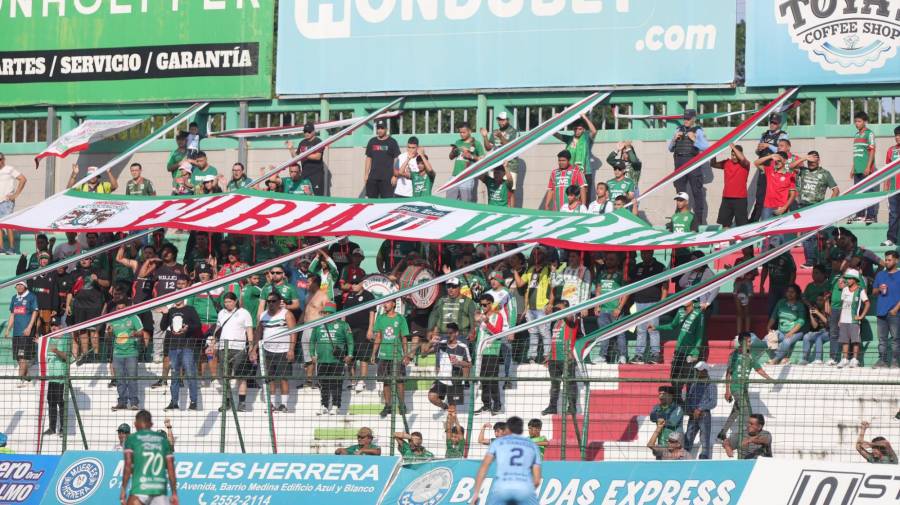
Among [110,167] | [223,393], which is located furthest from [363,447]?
[110,167]

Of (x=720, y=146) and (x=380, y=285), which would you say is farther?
(x=720, y=146)

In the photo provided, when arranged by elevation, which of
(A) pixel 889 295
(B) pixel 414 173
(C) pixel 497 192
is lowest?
(A) pixel 889 295

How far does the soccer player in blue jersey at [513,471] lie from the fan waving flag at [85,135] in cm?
1441

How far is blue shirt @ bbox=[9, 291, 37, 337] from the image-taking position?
22.5 m

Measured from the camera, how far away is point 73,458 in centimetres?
1800

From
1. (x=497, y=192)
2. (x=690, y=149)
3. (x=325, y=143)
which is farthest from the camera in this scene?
(x=325, y=143)

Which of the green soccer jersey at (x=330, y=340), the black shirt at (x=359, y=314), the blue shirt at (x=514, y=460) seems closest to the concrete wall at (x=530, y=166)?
the black shirt at (x=359, y=314)

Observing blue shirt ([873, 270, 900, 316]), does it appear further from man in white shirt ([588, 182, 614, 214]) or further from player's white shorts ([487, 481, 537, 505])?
player's white shorts ([487, 481, 537, 505])

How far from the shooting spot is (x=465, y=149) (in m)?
23.9

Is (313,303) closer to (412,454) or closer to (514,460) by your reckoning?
(412,454)

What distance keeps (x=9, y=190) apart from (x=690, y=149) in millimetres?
11883

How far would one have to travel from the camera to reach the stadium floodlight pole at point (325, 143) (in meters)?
24.3

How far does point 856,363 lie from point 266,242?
9239mm

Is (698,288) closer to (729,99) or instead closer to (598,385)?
(598,385)
